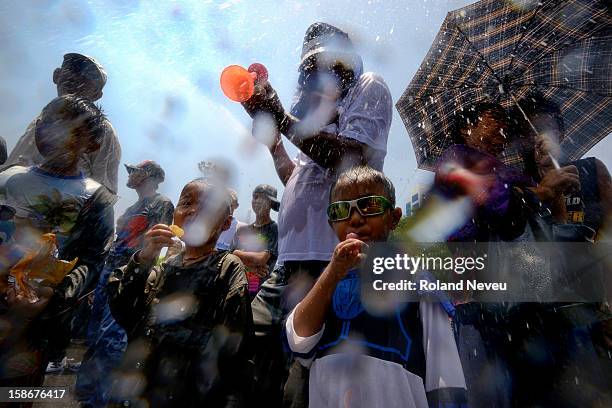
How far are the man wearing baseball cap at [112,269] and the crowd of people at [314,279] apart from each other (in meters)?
0.82

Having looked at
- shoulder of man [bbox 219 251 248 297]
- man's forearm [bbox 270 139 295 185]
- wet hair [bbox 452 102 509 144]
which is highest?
wet hair [bbox 452 102 509 144]

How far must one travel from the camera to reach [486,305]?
85.4 inches

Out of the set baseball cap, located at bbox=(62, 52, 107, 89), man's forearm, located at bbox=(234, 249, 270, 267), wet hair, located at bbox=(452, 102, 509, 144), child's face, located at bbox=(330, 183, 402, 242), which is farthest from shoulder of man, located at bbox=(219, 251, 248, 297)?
baseball cap, located at bbox=(62, 52, 107, 89)

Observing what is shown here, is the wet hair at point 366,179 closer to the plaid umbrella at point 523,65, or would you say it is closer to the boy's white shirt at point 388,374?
the boy's white shirt at point 388,374

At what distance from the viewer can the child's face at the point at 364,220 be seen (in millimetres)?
1622

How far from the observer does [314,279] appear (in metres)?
1.90

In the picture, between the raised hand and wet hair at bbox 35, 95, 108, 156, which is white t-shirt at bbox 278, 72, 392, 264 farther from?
wet hair at bbox 35, 95, 108, 156

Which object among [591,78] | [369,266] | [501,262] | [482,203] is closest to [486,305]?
[501,262]

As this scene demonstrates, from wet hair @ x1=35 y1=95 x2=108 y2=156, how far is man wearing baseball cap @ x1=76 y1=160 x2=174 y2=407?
1487mm

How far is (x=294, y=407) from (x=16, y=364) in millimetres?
1580

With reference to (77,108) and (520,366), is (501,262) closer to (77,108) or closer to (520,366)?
(520,366)

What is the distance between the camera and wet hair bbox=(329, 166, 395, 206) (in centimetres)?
174

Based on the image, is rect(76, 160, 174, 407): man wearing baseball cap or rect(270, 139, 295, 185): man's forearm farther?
rect(76, 160, 174, 407): man wearing baseball cap

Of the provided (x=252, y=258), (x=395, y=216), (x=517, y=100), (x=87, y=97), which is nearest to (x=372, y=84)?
(x=395, y=216)
